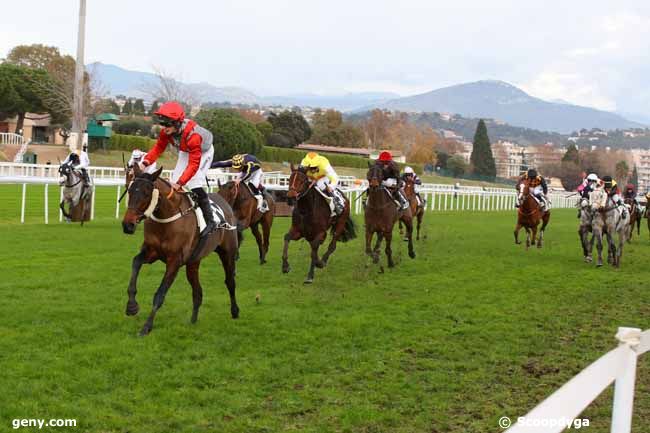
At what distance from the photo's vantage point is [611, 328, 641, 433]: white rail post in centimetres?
299

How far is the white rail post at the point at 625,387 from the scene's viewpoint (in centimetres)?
299

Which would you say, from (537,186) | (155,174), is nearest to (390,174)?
(537,186)

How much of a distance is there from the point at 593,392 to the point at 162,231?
17.9 feet

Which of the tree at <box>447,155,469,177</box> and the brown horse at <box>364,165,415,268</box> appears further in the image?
the tree at <box>447,155,469,177</box>

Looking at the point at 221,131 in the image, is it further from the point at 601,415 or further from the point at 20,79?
the point at 601,415

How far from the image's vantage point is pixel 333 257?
49.9ft

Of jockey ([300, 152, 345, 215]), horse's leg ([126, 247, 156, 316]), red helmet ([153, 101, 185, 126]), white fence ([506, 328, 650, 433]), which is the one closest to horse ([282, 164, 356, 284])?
jockey ([300, 152, 345, 215])

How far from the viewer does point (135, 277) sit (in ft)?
24.6

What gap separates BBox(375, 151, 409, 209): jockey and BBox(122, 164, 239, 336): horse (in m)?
6.05

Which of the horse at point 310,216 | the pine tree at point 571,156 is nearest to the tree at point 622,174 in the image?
the pine tree at point 571,156

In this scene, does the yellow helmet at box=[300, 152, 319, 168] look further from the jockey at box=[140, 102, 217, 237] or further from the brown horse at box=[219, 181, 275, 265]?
the jockey at box=[140, 102, 217, 237]

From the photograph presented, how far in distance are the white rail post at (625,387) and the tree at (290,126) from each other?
2721 inches

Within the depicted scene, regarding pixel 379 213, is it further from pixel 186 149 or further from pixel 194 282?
pixel 186 149

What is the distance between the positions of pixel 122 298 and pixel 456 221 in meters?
19.7
